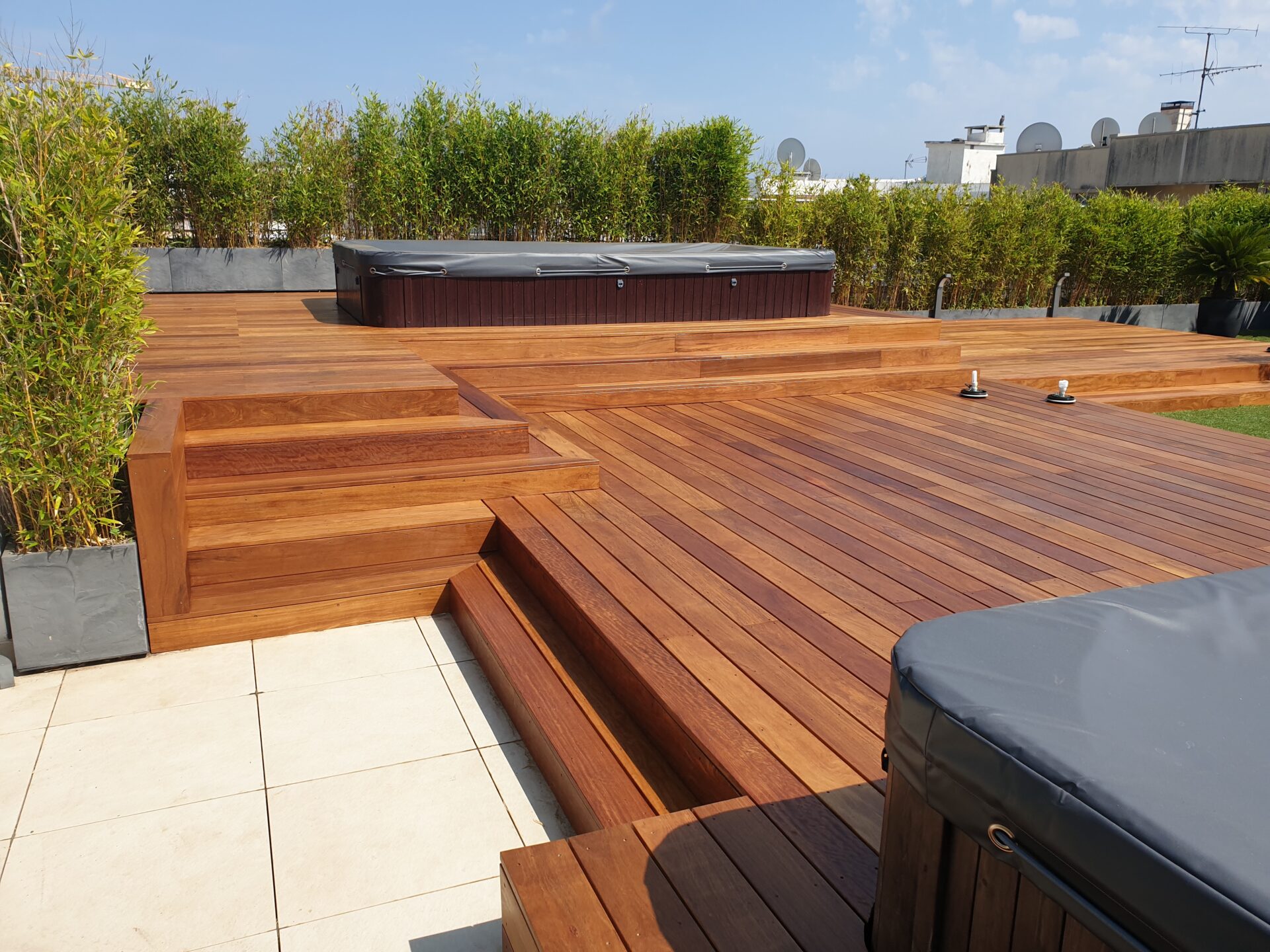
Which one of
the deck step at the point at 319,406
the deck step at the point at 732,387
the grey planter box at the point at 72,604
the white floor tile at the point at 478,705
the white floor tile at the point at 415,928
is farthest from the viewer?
the deck step at the point at 732,387

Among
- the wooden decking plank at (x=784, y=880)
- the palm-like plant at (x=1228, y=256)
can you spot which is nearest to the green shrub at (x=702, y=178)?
the palm-like plant at (x=1228, y=256)

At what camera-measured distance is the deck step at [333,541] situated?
2664 millimetres

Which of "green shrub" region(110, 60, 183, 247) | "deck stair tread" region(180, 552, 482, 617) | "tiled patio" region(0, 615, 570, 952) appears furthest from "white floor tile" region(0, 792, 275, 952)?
"green shrub" region(110, 60, 183, 247)

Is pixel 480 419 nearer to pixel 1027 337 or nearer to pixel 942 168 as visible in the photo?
pixel 1027 337

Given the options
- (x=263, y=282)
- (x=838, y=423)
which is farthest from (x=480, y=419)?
(x=263, y=282)

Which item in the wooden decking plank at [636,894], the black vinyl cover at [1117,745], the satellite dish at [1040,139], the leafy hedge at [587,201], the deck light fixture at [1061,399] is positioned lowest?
the wooden decking plank at [636,894]

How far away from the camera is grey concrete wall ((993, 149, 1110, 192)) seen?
57.8 feet

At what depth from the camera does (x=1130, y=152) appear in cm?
1675

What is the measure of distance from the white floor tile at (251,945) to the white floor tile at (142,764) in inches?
18.0

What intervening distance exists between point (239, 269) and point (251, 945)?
6540 mm

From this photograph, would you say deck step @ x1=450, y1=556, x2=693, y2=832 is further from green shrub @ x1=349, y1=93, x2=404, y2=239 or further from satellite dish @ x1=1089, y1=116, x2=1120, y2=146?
satellite dish @ x1=1089, y1=116, x2=1120, y2=146

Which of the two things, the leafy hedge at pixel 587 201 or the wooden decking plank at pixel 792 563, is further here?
the leafy hedge at pixel 587 201

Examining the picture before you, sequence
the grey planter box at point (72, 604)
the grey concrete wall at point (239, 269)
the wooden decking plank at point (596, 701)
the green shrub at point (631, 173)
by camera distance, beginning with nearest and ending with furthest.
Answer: the wooden decking plank at point (596, 701) < the grey planter box at point (72, 604) < the grey concrete wall at point (239, 269) < the green shrub at point (631, 173)

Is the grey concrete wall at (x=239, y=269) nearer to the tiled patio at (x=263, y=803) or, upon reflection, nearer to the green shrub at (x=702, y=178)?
the green shrub at (x=702, y=178)
